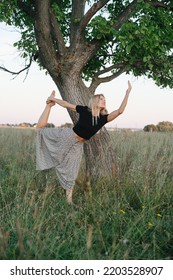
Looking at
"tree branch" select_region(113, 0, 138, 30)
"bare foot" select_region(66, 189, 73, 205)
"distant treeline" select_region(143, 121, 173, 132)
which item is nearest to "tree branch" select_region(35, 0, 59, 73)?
A: "tree branch" select_region(113, 0, 138, 30)

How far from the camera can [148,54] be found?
761 centimetres

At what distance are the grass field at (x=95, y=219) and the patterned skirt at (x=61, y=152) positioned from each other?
29 centimetres

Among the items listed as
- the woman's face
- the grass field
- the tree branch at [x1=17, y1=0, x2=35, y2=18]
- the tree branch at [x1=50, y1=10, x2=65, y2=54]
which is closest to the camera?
the grass field

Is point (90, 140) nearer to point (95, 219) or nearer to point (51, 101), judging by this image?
point (51, 101)

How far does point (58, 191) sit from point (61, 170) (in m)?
0.37

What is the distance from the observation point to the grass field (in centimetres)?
412

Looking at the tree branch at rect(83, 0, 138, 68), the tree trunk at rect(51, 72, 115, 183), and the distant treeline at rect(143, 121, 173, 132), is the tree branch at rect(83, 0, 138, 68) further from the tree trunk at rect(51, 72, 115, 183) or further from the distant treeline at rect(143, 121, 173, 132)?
the distant treeline at rect(143, 121, 173, 132)

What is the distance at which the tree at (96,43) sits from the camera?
7.37 meters

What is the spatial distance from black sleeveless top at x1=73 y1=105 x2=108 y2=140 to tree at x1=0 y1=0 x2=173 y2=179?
1.33 metres

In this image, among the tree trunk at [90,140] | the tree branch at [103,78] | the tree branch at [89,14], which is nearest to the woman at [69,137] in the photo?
the tree trunk at [90,140]

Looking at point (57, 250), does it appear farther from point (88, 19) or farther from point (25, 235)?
point (88, 19)

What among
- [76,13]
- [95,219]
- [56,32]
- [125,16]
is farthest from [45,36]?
[95,219]
